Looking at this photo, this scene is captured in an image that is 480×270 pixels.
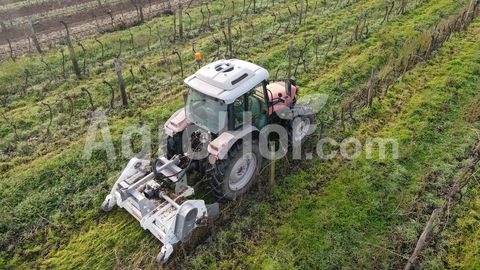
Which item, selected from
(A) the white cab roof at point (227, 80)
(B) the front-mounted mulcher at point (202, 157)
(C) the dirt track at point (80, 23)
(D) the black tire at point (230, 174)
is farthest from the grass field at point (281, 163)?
(A) the white cab roof at point (227, 80)

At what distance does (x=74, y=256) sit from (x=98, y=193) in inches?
53.2

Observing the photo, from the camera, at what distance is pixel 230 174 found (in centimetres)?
641

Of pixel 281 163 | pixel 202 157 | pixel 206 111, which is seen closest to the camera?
pixel 206 111

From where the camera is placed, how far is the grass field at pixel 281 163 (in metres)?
6.06

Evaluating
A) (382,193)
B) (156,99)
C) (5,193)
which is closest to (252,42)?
(156,99)

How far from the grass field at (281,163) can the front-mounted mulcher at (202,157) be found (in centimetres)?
40

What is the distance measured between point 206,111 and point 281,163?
2.14 metres

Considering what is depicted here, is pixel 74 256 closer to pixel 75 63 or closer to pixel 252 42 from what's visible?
pixel 75 63

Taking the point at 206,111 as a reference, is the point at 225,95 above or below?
above

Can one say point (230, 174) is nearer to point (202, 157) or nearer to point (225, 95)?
point (202, 157)

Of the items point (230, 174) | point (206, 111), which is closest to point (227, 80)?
point (206, 111)

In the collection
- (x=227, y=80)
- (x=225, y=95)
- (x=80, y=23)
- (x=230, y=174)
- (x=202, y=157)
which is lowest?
(x=230, y=174)

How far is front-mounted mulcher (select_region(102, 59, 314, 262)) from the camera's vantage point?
596cm

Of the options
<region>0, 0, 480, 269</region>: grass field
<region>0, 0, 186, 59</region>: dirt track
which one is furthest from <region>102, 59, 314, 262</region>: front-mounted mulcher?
<region>0, 0, 186, 59</region>: dirt track
